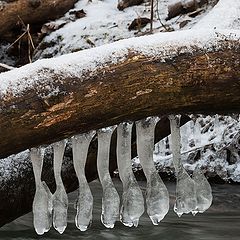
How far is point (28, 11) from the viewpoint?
23.6ft

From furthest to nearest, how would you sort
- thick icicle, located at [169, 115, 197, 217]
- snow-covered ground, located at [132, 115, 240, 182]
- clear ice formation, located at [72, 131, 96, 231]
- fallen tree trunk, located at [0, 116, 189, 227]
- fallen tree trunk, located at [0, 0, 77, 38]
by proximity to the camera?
fallen tree trunk, located at [0, 0, 77, 38]
snow-covered ground, located at [132, 115, 240, 182]
fallen tree trunk, located at [0, 116, 189, 227]
thick icicle, located at [169, 115, 197, 217]
clear ice formation, located at [72, 131, 96, 231]

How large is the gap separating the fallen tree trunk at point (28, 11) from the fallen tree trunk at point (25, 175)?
3951 mm

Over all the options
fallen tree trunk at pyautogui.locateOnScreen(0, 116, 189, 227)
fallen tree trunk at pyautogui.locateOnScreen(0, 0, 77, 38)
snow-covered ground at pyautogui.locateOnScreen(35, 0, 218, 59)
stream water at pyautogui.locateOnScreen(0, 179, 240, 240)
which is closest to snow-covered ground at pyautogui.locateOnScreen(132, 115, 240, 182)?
stream water at pyautogui.locateOnScreen(0, 179, 240, 240)

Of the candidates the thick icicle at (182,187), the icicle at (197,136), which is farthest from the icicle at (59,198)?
the icicle at (197,136)

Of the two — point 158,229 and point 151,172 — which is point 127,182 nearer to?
point 151,172

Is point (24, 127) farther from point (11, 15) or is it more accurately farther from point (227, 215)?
point (11, 15)

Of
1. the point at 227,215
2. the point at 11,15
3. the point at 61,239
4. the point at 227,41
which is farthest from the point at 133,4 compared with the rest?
the point at 227,41

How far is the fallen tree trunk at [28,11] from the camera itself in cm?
697

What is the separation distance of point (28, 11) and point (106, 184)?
5208 mm

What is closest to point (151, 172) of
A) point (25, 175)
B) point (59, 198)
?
point (59, 198)

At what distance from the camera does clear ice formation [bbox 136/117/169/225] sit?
2.31 m

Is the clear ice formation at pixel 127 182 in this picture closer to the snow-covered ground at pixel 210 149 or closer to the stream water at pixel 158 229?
the stream water at pixel 158 229

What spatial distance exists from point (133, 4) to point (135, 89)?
6150 millimetres

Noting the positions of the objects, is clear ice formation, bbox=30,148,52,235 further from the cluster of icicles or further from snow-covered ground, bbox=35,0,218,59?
snow-covered ground, bbox=35,0,218,59
